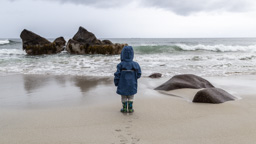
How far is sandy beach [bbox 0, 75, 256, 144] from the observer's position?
3.02 meters

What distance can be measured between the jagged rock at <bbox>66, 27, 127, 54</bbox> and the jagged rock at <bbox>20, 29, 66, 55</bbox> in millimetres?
1351

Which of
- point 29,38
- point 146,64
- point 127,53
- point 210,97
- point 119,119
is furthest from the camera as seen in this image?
point 29,38

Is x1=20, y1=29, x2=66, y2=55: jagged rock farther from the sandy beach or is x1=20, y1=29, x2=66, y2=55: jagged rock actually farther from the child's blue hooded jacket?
the child's blue hooded jacket

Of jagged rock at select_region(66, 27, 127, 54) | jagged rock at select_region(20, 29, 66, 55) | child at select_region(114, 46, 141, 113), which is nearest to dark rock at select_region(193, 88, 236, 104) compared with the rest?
child at select_region(114, 46, 141, 113)

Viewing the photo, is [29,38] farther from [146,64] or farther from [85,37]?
[146,64]

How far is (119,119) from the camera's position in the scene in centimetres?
382

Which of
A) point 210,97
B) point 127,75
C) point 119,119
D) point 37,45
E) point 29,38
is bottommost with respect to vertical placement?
point 119,119

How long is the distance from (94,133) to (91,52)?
67.6 feet

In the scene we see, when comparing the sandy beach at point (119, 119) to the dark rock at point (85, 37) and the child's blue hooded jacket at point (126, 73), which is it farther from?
the dark rock at point (85, 37)

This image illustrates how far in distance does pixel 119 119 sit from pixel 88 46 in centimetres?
2076

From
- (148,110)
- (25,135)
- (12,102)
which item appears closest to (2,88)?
(12,102)

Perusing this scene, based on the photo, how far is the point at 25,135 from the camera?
10.3ft

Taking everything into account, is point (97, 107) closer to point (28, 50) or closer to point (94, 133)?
point (94, 133)

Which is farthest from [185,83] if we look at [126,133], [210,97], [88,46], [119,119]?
[88,46]
